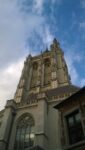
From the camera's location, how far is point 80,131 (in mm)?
7312

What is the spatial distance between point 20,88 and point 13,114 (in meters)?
12.0

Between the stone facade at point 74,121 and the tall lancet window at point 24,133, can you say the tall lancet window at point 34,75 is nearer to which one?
the tall lancet window at point 24,133

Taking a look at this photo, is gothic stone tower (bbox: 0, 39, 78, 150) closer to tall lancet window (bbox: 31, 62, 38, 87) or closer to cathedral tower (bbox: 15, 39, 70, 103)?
A: cathedral tower (bbox: 15, 39, 70, 103)

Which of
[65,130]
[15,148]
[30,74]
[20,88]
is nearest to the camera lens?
[65,130]

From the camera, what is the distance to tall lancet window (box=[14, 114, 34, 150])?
1258 cm

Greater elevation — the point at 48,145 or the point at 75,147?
the point at 48,145

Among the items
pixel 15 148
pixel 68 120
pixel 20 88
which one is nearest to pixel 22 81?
pixel 20 88

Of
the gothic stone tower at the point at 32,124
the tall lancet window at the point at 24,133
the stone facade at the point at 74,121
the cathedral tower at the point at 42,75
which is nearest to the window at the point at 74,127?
the stone facade at the point at 74,121

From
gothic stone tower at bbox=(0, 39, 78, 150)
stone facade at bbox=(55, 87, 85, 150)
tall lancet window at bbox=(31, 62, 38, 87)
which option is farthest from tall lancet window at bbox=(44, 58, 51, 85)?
stone facade at bbox=(55, 87, 85, 150)

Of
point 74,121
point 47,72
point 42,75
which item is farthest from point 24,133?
point 47,72

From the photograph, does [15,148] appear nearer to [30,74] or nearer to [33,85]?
[33,85]

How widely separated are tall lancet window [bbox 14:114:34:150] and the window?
5.41 metres

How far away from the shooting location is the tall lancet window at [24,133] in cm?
1258

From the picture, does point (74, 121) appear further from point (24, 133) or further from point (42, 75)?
point (42, 75)
